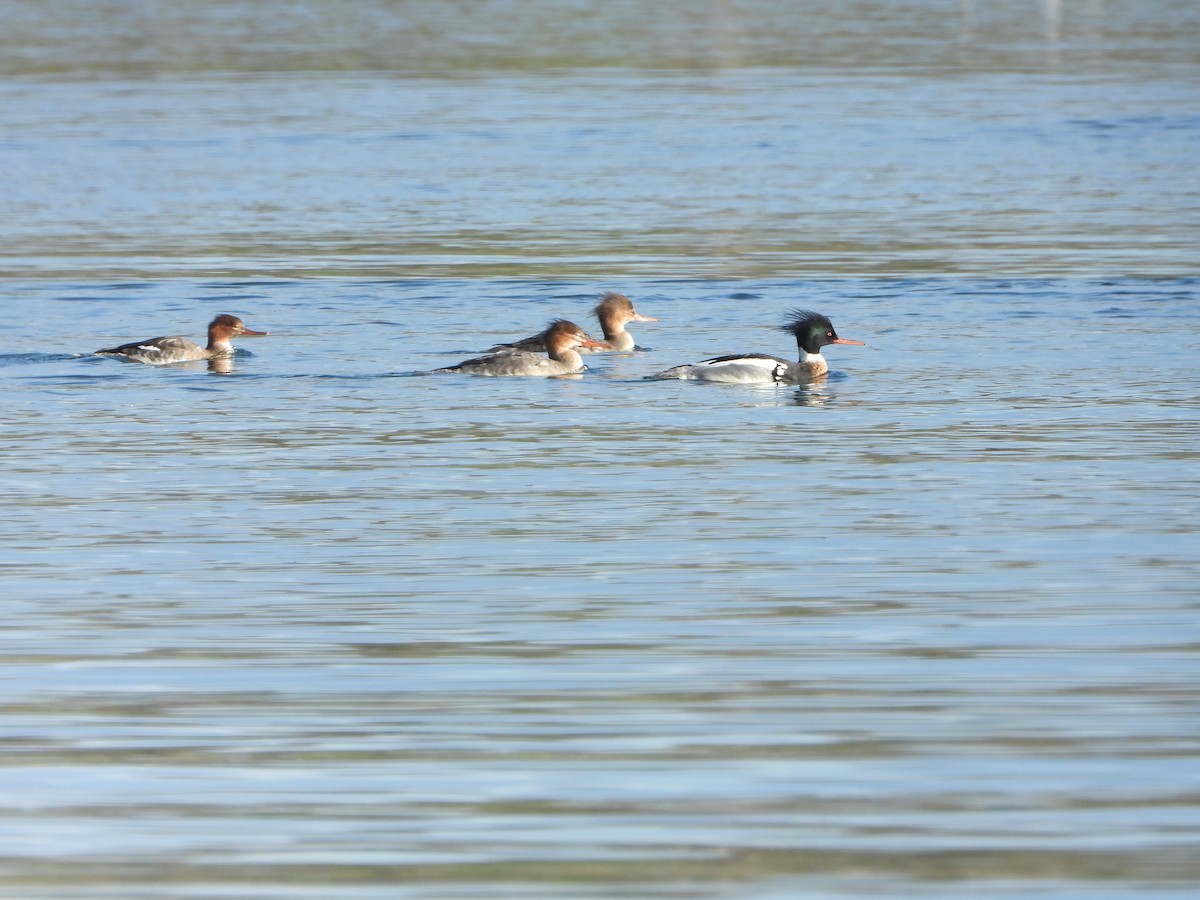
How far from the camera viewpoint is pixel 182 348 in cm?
1639

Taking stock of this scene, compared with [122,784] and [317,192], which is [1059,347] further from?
[317,192]

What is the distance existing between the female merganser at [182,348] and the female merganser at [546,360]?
1944mm

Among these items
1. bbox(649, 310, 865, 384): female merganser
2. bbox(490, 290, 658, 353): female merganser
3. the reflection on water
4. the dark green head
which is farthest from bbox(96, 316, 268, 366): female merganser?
the dark green head

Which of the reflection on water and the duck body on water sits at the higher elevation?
the duck body on water

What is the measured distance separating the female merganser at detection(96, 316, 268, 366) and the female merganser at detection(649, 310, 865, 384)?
336cm

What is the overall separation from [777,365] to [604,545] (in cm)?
602

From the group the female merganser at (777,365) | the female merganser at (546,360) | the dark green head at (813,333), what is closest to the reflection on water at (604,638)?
the female merganser at (777,365)

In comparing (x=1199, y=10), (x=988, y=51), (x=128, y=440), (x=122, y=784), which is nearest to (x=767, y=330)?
(x=128, y=440)

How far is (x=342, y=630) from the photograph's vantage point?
325 inches

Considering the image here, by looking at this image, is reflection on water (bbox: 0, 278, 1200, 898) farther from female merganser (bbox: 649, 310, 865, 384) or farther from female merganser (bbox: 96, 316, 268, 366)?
female merganser (bbox: 96, 316, 268, 366)

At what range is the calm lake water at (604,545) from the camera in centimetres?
610

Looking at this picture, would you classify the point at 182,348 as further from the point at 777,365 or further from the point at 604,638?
the point at 604,638

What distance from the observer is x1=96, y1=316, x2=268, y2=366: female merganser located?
53.4 feet

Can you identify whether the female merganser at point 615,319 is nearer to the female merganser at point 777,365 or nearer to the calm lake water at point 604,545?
the calm lake water at point 604,545
